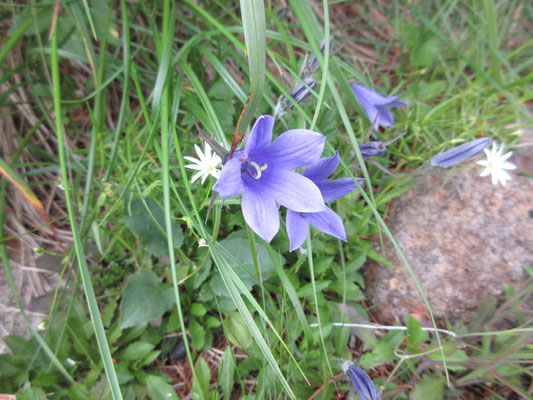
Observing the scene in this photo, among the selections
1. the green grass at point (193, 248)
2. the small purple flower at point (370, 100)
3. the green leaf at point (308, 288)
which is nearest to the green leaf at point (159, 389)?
the green grass at point (193, 248)

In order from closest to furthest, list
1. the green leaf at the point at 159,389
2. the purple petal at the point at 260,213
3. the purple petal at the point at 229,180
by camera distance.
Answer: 1. the purple petal at the point at 229,180
2. the purple petal at the point at 260,213
3. the green leaf at the point at 159,389

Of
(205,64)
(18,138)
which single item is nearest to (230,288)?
(205,64)

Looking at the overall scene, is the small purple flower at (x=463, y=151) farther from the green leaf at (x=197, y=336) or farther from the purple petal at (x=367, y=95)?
the green leaf at (x=197, y=336)

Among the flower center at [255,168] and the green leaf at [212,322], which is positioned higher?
the flower center at [255,168]

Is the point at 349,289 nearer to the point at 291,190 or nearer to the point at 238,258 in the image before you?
the point at 238,258

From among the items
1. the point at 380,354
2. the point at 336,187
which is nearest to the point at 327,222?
the point at 336,187

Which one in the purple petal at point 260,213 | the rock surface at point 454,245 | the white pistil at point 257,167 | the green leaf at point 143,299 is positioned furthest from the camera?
the rock surface at point 454,245

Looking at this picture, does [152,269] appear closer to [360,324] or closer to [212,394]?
[212,394]

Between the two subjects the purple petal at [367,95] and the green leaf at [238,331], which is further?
the purple petal at [367,95]

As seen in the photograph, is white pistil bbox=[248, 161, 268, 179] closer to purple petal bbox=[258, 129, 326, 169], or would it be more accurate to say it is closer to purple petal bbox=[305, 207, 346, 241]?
purple petal bbox=[258, 129, 326, 169]
